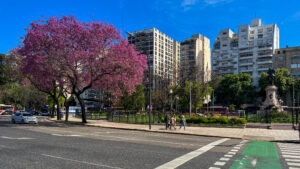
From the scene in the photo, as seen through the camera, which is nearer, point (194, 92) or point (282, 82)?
point (194, 92)

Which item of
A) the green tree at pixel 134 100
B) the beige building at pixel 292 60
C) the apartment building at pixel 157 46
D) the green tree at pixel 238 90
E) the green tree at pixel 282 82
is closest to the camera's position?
the green tree at pixel 134 100

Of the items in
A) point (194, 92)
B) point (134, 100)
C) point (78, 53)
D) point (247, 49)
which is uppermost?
point (247, 49)

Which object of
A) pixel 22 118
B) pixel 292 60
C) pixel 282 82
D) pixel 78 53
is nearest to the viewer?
pixel 78 53

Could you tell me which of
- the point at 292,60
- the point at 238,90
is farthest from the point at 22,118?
the point at 292,60

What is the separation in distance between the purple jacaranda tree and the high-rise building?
75250 millimetres

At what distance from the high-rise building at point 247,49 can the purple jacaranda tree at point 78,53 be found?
75.3 meters

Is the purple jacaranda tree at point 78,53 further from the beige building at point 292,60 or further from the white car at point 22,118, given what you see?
the beige building at point 292,60

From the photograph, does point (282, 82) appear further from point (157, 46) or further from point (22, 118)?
point (22, 118)

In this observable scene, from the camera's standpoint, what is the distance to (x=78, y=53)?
88.6 feet

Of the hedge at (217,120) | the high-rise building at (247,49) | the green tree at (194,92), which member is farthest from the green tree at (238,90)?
the hedge at (217,120)

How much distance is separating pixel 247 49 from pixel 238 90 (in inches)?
1042

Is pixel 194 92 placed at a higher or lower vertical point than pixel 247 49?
lower

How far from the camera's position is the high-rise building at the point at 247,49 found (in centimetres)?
9154

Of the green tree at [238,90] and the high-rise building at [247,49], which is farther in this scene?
the high-rise building at [247,49]
